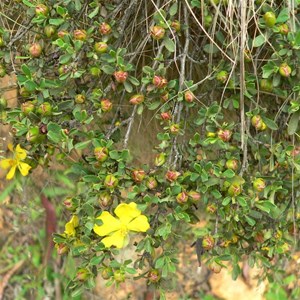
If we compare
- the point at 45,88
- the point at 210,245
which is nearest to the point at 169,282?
the point at 210,245

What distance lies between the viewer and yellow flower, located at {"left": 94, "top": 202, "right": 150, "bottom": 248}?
0.81 m

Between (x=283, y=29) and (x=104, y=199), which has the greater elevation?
(x=283, y=29)

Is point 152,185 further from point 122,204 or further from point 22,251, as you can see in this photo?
point 22,251

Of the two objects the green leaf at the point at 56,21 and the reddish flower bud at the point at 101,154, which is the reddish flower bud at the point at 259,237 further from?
the green leaf at the point at 56,21

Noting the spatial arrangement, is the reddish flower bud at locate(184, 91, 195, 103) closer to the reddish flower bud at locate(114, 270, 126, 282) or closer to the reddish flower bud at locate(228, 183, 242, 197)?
the reddish flower bud at locate(228, 183, 242, 197)

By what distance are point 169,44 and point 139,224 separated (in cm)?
26

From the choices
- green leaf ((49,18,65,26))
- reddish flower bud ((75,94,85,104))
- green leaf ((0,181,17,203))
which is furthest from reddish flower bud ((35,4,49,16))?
green leaf ((0,181,17,203))

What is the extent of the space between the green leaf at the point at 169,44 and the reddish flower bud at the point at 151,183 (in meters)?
0.19

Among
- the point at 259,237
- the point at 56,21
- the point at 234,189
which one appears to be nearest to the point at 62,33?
the point at 56,21

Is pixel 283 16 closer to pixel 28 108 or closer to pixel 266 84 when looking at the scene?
pixel 266 84

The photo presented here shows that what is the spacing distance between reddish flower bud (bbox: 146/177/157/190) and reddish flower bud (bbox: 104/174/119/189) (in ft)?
0.15

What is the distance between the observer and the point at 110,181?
2.59ft

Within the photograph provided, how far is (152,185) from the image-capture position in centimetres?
81

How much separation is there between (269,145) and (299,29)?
18 centimetres
